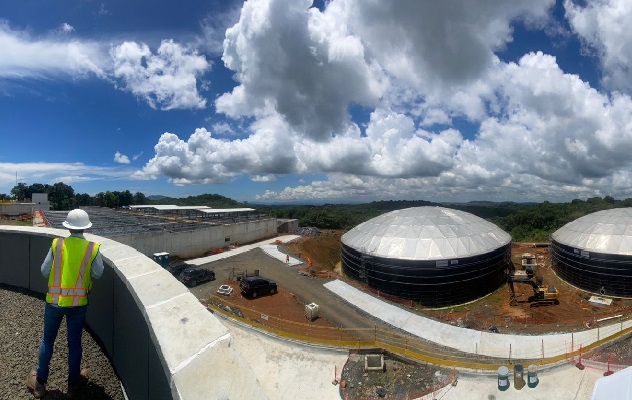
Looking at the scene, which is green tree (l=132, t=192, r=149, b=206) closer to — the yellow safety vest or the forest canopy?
the forest canopy

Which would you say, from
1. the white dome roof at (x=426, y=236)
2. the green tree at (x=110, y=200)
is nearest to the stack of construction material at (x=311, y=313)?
the white dome roof at (x=426, y=236)

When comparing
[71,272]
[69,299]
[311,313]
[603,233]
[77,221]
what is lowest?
[311,313]

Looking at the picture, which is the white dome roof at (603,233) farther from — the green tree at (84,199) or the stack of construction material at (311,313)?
the green tree at (84,199)

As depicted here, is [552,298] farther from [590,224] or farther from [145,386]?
[145,386]

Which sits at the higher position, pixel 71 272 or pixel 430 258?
pixel 71 272

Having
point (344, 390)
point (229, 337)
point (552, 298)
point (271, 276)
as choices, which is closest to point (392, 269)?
point (271, 276)

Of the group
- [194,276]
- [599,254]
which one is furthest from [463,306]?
[194,276]

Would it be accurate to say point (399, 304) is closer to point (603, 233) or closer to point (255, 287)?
point (255, 287)

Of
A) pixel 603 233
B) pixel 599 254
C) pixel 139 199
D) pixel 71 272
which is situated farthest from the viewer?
pixel 139 199
